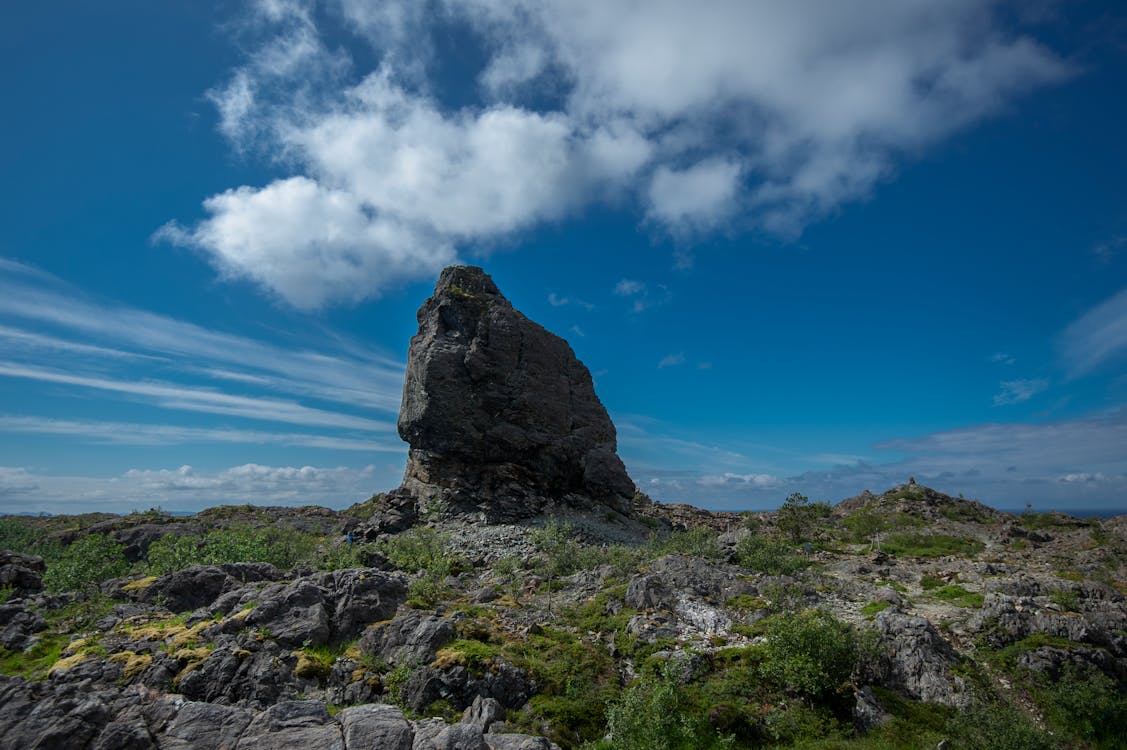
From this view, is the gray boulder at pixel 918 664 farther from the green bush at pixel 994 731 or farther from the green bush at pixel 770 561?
the green bush at pixel 770 561

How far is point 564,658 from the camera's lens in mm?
22281

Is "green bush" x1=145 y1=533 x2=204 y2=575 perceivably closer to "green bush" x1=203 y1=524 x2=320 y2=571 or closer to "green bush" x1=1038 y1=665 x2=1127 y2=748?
"green bush" x1=203 y1=524 x2=320 y2=571

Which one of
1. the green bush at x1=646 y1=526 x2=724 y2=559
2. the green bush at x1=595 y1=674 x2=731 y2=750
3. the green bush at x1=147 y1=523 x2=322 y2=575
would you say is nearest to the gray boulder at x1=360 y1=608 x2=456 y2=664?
the green bush at x1=595 y1=674 x2=731 y2=750

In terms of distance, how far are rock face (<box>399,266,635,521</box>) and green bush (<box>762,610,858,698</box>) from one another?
39.5m

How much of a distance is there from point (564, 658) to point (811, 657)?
31.7 ft

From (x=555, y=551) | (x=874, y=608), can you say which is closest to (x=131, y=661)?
(x=555, y=551)

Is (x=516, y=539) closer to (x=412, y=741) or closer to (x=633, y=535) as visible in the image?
(x=633, y=535)

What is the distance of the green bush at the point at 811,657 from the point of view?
19.7 metres

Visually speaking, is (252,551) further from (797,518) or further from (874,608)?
(797,518)

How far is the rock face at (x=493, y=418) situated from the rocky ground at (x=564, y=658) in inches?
849

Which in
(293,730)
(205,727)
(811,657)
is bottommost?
(205,727)

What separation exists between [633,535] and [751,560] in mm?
23128

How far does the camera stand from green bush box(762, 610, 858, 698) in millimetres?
19672

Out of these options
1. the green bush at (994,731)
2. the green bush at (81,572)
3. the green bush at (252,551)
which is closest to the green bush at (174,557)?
the green bush at (252,551)
